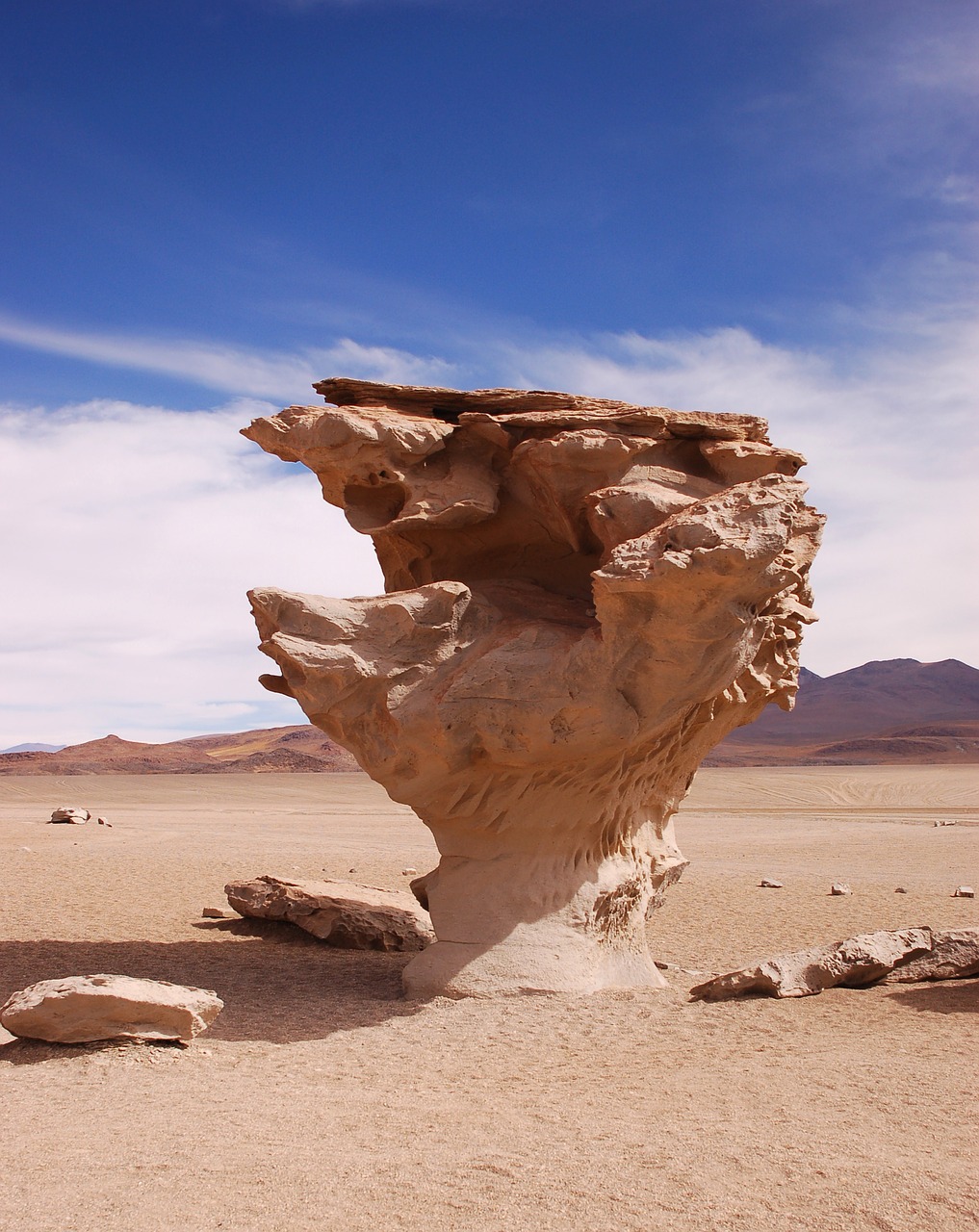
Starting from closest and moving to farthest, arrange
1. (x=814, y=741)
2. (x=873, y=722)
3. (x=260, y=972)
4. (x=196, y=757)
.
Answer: (x=260, y=972), (x=196, y=757), (x=814, y=741), (x=873, y=722)

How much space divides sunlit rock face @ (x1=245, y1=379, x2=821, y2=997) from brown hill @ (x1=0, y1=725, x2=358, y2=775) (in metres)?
48.0

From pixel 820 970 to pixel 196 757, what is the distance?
77171 mm

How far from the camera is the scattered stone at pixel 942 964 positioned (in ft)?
26.2

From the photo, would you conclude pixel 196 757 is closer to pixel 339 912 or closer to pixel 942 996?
pixel 339 912

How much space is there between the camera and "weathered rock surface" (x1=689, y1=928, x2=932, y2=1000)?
7516 mm

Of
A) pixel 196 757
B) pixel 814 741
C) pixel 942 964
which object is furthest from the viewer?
pixel 814 741

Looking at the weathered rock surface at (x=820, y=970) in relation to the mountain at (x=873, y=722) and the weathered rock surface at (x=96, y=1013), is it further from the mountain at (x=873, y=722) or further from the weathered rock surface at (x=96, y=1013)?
the mountain at (x=873, y=722)

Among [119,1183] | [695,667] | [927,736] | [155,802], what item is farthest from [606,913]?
[927,736]

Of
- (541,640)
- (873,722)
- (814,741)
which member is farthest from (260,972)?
(873,722)

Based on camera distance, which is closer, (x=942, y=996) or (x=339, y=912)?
(x=942, y=996)

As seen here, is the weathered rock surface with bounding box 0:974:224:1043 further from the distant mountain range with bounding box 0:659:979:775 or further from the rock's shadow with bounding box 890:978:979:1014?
the distant mountain range with bounding box 0:659:979:775

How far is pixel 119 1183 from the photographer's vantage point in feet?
13.5

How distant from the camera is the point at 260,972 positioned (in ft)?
29.0

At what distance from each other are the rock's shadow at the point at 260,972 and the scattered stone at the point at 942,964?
3782mm
